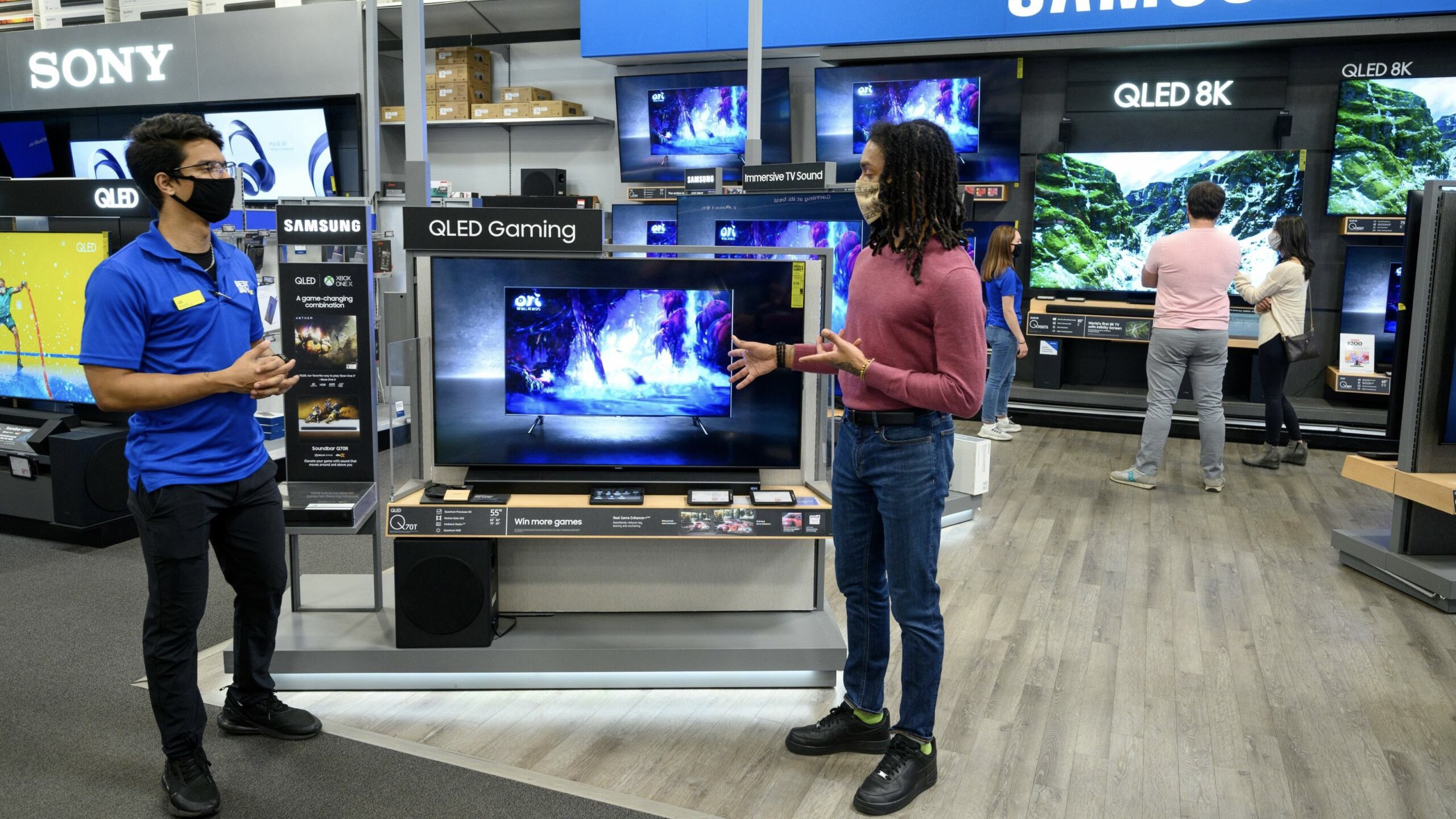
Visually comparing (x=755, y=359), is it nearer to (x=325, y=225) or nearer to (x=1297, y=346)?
(x=325, y=225)

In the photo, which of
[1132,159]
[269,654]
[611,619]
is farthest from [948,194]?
[1132,159]

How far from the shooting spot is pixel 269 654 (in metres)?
2.79

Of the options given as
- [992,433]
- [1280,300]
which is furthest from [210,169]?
[992,433]

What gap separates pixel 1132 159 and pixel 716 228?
11.8 ft

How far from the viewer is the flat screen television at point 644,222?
9.30 m

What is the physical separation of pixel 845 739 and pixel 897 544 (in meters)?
0.64

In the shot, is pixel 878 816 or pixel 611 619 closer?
pixel 878 816

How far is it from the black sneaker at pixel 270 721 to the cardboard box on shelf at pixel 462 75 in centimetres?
780

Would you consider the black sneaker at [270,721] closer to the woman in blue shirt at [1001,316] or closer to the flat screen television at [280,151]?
the woman in blue shirt at [1001,316]

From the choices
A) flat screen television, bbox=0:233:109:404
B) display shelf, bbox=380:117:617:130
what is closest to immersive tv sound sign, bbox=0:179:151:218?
flat screen television, bbox=0:233:109:404

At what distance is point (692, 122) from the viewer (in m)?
8.98

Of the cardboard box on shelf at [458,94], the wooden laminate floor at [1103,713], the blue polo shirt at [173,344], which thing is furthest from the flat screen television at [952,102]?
the blue polo shirt at [173,344]

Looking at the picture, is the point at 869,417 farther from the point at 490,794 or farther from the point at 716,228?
the point at 716,228

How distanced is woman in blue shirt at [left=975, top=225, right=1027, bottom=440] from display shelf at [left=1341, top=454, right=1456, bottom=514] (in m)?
2.28
